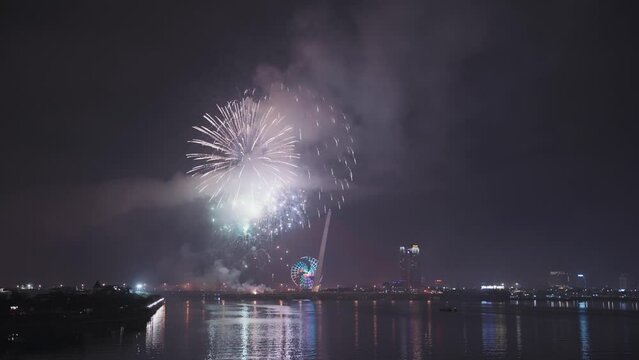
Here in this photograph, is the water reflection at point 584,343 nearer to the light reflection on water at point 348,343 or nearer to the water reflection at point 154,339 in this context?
the light reflection on water at point 348,343

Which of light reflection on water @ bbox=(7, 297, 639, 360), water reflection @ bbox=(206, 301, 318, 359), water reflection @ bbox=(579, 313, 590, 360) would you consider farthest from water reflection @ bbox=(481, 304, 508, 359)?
water reflection @ bbox=(206, 301, 318, 359)

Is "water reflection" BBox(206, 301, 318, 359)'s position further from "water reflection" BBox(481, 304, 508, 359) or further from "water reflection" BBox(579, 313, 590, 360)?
"water reflection" BBox(579, 313, 590, 360)

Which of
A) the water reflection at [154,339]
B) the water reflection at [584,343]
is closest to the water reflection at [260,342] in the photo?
the water reflection at [154,339]

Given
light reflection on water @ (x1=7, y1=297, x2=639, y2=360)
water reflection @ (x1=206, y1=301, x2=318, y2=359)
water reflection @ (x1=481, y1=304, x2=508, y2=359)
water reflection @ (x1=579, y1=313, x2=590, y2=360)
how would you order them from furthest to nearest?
1. water reflection @ (x1=481, y1=304, x2=508, y2=359)
2. water reflection @ (x1=579, y1=313, x2=590, y2=360)
3. light reflection on water @ (x1=7, y1=297, x2=639, y2=360)
4. water reflection @ (x1=206, y1=301, x2=318, y2=359)

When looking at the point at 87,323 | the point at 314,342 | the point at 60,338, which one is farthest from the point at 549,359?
the point at 87,323

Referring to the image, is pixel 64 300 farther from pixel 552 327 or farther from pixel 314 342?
pixel 552 327

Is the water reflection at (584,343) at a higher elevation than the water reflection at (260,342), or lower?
lower

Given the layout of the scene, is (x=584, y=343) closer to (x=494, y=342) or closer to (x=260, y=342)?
(x=494, y=342)

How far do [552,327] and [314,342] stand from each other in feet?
131

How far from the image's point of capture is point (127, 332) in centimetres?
6500

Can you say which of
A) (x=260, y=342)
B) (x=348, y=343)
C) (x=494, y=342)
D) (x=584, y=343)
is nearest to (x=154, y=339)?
(x=260, y=342)

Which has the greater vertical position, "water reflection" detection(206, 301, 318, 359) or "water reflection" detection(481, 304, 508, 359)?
"water reflection" detection(206, 301, 318, 359)

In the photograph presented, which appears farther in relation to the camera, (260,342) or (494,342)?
(494,342)

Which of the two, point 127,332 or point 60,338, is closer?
point 60,338
